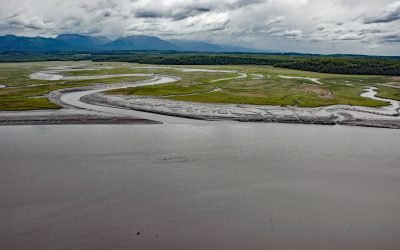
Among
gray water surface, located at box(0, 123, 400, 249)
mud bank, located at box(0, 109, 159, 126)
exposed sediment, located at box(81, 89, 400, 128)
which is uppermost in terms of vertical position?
exposed sediment, located at box(81, 89, 400, 128)

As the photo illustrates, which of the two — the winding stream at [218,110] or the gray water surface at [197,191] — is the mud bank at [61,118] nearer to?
→ the winding stream at [218,110]

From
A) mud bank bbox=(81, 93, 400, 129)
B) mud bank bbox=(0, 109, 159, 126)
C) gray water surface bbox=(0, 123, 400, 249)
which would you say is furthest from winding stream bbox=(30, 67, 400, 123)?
gray water surface bbox=(0, 123, 400, 249)

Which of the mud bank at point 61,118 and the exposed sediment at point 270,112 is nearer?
the mud bank at point 61,118

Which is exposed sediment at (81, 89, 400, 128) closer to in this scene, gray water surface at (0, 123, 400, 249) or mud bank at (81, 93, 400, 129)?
mud bank at (81, 93, 400, 129)

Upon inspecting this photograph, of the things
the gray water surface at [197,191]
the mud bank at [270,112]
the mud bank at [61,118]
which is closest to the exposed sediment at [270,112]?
the mud bank at [270,112]

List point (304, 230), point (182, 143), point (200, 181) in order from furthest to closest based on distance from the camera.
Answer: point (182, 143) → point (200, 181) → point (304, 230)

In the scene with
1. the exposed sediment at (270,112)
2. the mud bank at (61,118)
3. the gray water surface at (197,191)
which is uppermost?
the exposed sediment at (270,112)

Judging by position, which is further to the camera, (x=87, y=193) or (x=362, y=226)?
(x=87, y=193)

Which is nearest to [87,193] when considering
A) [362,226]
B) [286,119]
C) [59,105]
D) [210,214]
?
[210,214]

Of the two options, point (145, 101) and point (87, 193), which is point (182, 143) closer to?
point (87, 193)
